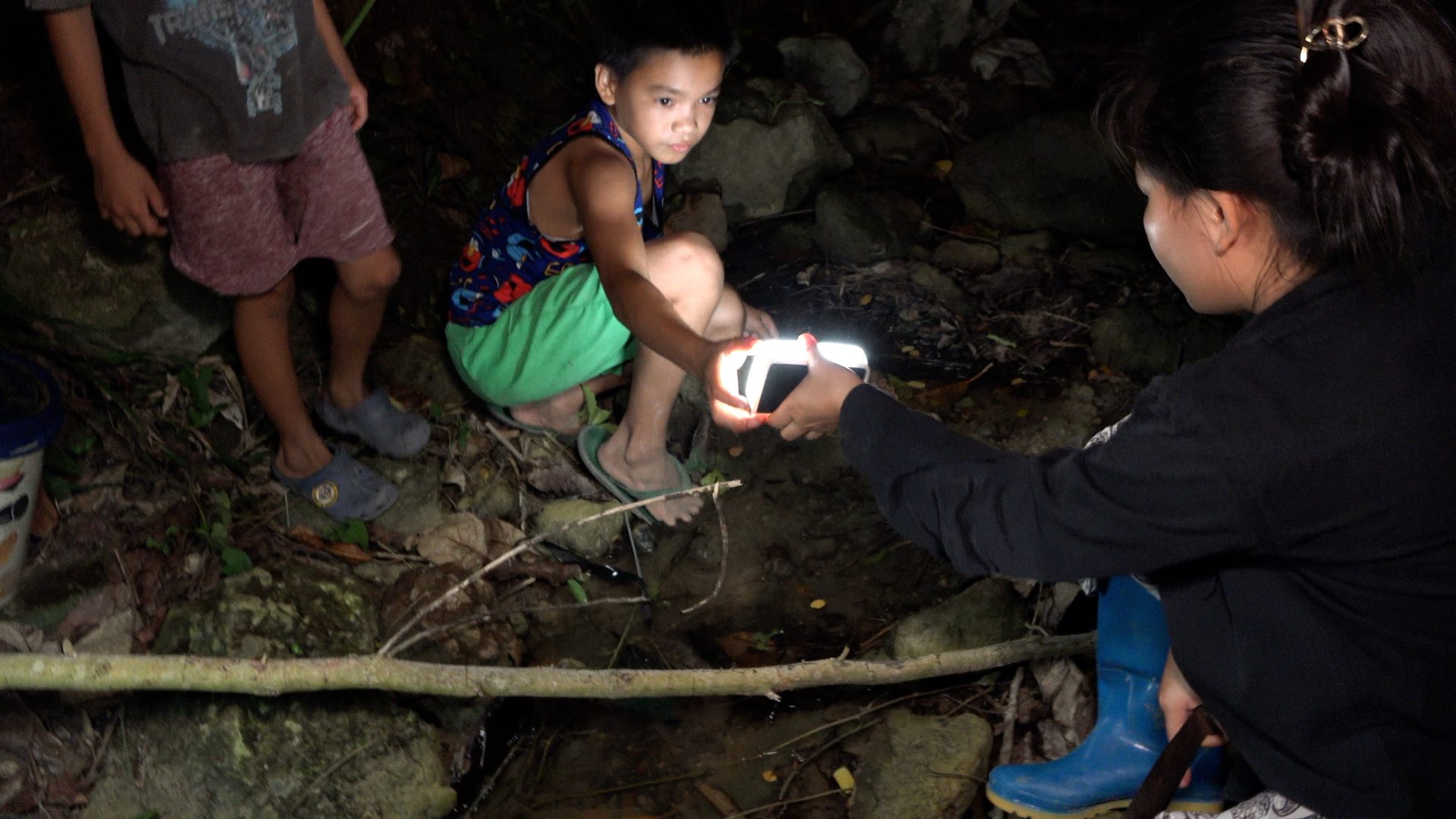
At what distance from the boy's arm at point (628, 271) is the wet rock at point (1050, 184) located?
2.33m

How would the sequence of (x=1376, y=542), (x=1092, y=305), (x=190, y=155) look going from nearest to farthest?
1. (x=1376, y=542)
2. (x=190, y=155)
3. (x=1092, y=305)

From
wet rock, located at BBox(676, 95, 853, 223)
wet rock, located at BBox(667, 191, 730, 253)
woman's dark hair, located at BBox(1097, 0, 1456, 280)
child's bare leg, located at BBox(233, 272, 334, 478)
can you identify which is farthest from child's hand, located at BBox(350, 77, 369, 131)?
woman's dark hair, located at BBox(1097, 0, 1456, 280)

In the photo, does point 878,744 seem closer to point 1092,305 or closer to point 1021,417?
point 1021,417

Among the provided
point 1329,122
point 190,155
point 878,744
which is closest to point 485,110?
point 190,155

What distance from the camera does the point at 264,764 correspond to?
238 cm

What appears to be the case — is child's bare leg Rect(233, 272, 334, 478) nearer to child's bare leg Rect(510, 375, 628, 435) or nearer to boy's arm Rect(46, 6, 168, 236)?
boy's arm Rect(46, 6, 168, 236)

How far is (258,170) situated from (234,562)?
1021mm

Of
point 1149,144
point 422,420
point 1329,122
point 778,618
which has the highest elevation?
point 1329,122

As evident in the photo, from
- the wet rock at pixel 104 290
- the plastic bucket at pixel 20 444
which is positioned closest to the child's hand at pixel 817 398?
the plastic bucket at pixel 20 444

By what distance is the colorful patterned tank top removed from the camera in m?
3.05

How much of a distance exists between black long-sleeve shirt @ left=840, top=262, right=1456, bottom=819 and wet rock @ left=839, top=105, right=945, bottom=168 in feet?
11.6

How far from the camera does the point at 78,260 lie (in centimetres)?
303

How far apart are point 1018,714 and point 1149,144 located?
1.53m

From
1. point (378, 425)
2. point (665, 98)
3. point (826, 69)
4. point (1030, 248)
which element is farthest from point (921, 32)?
point (378, 425)
